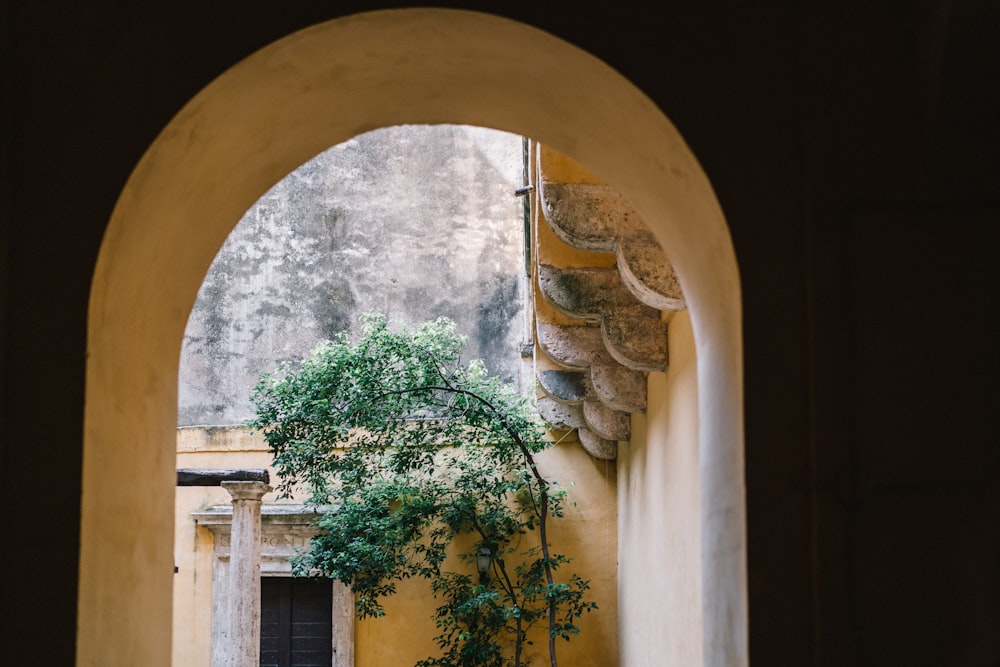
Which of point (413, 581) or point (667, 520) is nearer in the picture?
point (667, 520)

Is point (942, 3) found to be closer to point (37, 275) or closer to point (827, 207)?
point (827, 207)

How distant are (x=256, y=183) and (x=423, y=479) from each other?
754 centimetres

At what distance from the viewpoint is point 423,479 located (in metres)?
10.4

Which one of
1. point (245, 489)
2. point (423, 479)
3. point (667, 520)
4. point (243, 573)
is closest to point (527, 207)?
point (667, 520)

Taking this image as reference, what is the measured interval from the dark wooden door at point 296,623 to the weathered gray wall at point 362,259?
2.70 m

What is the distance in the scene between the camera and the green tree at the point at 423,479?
9133mm

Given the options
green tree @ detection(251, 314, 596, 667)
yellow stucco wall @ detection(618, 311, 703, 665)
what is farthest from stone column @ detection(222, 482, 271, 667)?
yellow stucco wall @ detection(618, 311, 703, 665)

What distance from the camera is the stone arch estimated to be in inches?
92.6

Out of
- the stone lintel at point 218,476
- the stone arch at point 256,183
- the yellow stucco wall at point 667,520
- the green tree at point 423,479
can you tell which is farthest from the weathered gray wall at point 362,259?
the stone arch at point 256,183

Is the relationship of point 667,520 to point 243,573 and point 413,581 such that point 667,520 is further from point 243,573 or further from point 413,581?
point 413,581

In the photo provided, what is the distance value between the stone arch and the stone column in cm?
637

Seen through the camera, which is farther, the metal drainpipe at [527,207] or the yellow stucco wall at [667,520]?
the metal drainpipe at [527,207]

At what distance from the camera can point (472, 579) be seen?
10430mm

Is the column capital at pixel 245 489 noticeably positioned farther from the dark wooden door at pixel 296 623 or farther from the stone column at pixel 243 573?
the dark wooden door at pixel 296 623
